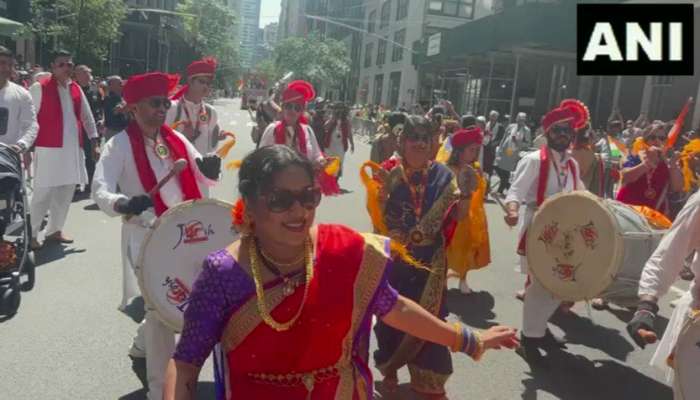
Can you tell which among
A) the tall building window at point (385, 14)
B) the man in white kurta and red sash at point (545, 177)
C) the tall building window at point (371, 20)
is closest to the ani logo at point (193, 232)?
the man in white kurta and red sash at point (545, 177)

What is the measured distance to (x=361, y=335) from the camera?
2240mm

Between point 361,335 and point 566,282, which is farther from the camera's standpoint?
point 566,282

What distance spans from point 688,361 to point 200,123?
497 centimetres

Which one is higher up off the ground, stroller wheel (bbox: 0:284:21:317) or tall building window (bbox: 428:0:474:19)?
tall building window (bbox: 428:0:474:19)

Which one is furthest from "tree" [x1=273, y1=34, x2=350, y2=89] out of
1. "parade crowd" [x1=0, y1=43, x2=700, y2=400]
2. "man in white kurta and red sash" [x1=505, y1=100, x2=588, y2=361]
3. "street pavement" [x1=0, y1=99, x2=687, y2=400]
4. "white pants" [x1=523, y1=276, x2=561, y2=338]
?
"white pants" [x1=523, y1=276, x2=561, y2=338]

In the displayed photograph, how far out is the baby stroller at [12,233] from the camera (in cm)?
513

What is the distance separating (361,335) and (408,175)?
201 cm

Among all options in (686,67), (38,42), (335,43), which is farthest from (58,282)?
(335,43)

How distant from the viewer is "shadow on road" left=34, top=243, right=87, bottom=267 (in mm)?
6593

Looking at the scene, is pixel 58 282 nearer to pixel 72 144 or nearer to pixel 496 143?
pixel 72 144

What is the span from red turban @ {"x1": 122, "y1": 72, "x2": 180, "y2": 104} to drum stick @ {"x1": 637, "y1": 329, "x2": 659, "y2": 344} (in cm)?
282

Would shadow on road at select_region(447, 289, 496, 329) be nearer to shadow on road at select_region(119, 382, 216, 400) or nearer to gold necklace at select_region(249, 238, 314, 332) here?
shadow on road at select_region(119, 382, 216, 400)

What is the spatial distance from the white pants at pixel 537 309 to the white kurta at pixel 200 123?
339 cm

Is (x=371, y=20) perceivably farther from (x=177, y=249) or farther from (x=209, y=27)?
(x=177, y=249)
